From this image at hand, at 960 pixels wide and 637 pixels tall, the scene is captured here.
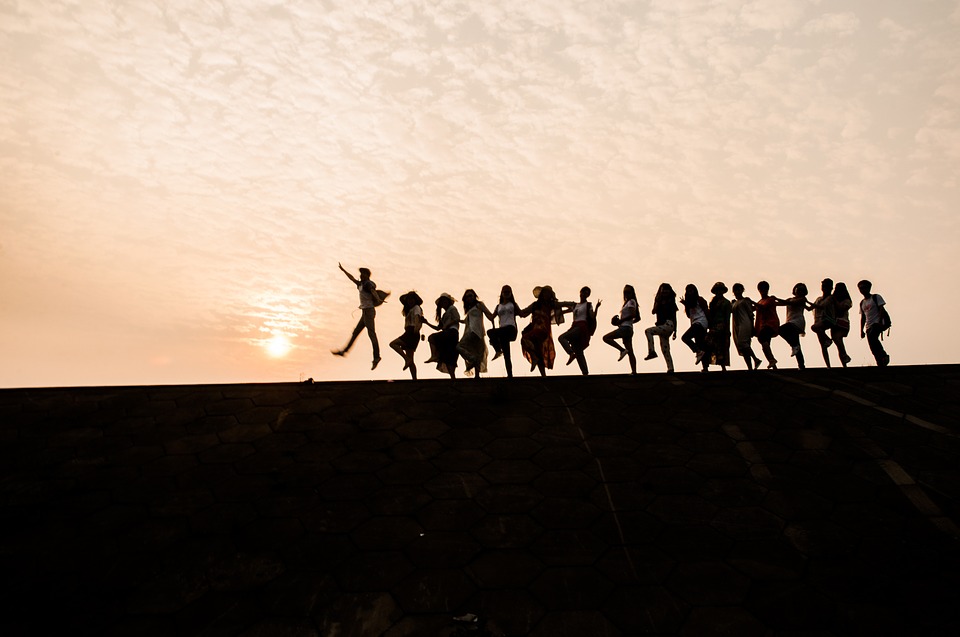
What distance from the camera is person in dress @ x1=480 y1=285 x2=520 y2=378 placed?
835 centimetres

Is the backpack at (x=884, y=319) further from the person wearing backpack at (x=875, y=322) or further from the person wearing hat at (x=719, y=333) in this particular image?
the person wearing hat at (x=719, y=333)

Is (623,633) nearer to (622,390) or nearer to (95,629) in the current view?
(95,629)

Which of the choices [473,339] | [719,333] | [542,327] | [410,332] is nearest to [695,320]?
[719,333]

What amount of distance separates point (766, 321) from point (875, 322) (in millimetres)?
1439

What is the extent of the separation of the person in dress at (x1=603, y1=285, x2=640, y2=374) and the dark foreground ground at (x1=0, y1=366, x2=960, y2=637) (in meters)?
1.27

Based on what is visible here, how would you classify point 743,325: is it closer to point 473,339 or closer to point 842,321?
point 842,321

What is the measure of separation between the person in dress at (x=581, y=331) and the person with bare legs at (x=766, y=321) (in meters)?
2.25

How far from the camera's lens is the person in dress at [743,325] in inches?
328

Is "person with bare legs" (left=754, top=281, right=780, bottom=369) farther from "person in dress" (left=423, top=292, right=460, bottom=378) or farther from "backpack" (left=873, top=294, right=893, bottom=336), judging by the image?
"person in dress" (left=423, top=292, right=460, bottom=378)

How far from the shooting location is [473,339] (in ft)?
27.7

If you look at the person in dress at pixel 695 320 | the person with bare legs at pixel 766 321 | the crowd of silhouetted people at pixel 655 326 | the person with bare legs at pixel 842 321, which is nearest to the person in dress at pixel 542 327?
the crowd of silhouetted people at pixel 655 326

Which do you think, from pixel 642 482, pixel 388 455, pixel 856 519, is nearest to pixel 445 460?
pixel 388 455

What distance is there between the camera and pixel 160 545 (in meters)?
4.34

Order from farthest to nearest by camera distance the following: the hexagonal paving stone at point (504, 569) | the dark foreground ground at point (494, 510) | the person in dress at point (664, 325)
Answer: the person in dress at point (664, 325), the hexagonal paving stone at point (504, 569), the dark foreground ground at point (494, 510)
